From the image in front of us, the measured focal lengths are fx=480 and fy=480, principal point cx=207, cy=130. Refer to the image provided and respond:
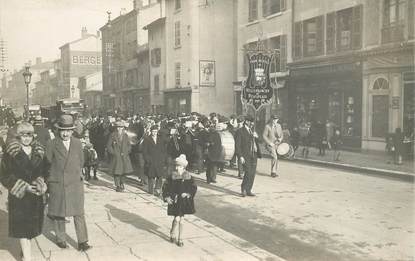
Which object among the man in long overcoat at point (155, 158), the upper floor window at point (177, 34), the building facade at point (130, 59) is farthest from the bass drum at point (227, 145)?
the building facade at point (130, 59)

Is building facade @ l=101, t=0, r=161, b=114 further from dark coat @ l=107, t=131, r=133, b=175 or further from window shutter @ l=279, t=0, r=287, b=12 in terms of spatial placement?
dark coat @ l=107, t=131, r=133, b=175

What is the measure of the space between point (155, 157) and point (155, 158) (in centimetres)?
2

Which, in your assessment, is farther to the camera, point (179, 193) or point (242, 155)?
point (242, 155)

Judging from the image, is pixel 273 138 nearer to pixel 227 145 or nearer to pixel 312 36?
pixel 227 145

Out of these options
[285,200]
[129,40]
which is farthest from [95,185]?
[129,40]

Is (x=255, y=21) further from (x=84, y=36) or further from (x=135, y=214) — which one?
(x=84, y=36)

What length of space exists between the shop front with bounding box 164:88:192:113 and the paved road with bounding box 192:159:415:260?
18.6 meters

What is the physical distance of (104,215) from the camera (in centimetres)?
756

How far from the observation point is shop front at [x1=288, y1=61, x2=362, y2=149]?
18.4 m

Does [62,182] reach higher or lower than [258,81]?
lower

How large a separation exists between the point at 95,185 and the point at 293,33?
14.0 m

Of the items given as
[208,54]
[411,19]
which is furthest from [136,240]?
[208,54]

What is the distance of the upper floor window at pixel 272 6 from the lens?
22.6 m

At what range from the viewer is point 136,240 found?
6.03 meters
